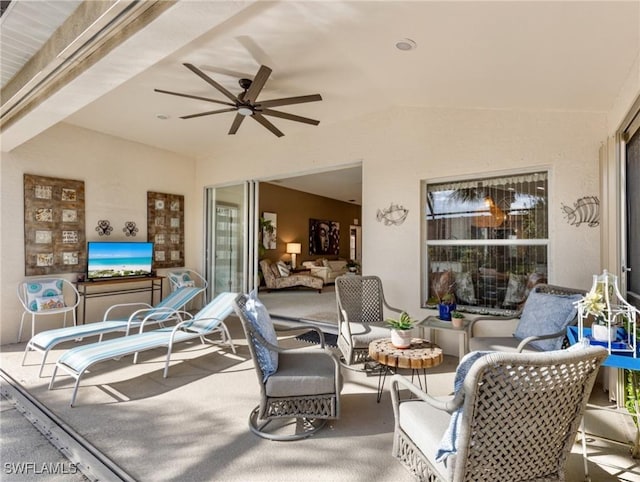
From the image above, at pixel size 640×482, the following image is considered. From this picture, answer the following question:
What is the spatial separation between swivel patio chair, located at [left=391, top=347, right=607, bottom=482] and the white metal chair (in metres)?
5.32

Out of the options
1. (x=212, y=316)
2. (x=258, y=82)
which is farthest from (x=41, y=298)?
(x=258, y=82)

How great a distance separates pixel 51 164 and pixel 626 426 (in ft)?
23.9

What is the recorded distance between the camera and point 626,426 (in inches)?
103

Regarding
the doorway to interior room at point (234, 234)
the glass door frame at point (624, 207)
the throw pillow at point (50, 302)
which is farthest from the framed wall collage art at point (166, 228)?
Result: the glass door frame at point (624, 207)

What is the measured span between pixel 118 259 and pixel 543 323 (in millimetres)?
5958

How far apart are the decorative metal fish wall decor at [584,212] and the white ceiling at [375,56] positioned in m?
0.87

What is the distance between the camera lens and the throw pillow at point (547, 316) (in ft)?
9.59

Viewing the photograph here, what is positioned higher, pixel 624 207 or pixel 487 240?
pixel 624 207

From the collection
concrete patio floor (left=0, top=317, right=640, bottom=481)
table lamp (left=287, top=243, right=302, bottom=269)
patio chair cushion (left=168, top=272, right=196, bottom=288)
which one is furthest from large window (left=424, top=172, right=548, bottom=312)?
table lamp (left=287, top=243, right=302, bottom=269)

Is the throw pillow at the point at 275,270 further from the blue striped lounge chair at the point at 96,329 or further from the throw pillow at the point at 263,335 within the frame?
the throw pillow at the point at 263,335

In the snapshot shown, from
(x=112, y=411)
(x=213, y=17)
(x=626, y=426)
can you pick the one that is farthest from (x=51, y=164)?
(x=626, y=426)

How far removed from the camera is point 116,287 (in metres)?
6.07

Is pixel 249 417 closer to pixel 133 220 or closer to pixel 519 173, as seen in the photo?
pixel 519 173

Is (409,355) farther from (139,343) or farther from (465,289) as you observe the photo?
(139,343)
